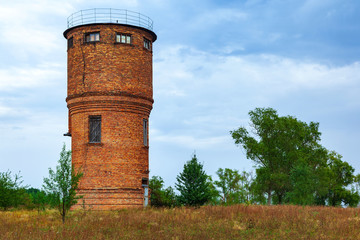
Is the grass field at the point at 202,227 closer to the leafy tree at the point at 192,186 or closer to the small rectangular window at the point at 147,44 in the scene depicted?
the leafy tree at the point at 192,186

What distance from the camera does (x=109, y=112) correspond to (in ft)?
91.2

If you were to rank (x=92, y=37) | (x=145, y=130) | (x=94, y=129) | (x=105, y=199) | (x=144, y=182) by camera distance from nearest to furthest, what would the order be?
1. (x=105, y=199)
2. (x=94, y=129)
3. (x=92, y=37)
4. (x=144, y=182)
5. (x=145, y=130)

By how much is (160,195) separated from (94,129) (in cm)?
743

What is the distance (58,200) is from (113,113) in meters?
8.33

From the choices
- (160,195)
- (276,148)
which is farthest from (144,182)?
(276,148)

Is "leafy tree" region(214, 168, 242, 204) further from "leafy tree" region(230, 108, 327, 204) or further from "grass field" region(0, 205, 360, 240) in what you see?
"grass field" region(0, 205, 360, 240)

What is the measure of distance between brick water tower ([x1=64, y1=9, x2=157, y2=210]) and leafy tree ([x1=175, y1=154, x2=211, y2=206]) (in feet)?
9.18

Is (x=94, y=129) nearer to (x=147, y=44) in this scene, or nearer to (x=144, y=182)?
(x=144, y=182)

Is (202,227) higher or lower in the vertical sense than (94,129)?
lower

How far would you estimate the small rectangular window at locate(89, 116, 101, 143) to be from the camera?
92.1ft

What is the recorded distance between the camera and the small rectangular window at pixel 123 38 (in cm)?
2866

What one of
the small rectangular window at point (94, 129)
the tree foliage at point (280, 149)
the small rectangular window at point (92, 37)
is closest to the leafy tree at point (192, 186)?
the small rectangular window at point (94, 129)

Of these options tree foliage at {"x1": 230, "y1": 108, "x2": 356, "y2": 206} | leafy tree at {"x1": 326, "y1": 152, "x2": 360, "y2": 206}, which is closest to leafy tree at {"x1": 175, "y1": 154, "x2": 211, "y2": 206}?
tree foliage at {"x1": 230, "y1": 108, "x2": 356, "y2": 206}

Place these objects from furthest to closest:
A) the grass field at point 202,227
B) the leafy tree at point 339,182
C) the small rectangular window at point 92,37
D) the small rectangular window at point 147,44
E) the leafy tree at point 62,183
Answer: the leafy tree at point 339,182 → the small rectangular window at point 147,44 → the small rectangular window at point 92,37 → the leafy tree at point 62,183 → the grass field at point 202,227
